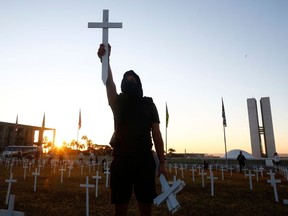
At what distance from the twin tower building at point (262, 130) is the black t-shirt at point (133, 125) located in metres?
61.9

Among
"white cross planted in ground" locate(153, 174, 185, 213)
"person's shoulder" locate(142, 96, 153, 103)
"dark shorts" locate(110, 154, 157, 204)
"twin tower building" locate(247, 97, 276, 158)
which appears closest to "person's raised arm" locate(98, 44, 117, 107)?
"person's shoulder" locate(142, 96, 153, 103)

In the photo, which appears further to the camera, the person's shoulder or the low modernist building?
the low modernist building

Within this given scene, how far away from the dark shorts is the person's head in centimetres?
77

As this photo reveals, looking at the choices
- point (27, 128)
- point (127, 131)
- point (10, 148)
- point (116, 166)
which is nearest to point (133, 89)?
point (127, 131)

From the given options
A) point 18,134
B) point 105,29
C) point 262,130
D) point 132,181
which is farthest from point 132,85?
point 18,134

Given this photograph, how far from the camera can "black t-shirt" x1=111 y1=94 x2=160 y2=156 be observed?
288cm

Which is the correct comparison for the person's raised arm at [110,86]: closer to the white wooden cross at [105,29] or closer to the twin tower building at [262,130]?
the white wooden cross at [105,29]

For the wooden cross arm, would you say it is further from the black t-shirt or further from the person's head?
the black t-shirt

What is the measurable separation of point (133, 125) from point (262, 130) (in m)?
63.6

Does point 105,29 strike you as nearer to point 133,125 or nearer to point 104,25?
point 104,25

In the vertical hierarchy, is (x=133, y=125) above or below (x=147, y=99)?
below

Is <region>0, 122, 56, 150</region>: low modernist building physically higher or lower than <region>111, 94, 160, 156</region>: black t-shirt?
higher

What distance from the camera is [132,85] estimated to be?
3.14m

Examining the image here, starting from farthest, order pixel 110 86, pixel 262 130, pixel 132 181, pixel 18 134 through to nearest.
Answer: pixel 18 134
pixel 262 130
pixel 110 86
pixel 132 181
